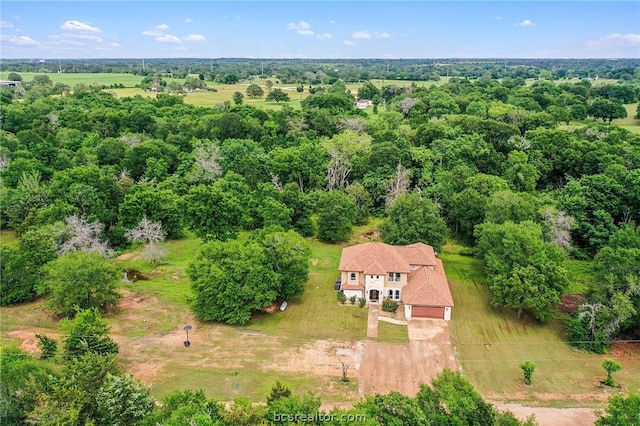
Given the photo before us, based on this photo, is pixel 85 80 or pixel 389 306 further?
pixel 85 80

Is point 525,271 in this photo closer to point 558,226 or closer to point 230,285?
point 558,226

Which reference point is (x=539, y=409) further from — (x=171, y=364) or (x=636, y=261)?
(x=171, y=364)

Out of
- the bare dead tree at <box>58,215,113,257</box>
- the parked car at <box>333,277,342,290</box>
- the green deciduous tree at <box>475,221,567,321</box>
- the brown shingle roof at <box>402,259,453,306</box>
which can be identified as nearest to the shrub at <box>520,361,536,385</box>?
the green deciduous tree at <box>475,221,567,321</box>

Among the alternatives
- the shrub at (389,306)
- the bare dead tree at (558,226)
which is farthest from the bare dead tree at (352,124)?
the shrub at (389,306)

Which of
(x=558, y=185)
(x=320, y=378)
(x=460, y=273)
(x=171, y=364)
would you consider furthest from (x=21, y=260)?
(x=558, y=185)

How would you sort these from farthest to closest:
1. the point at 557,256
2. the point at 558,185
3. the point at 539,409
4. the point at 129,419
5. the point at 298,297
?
the point at 558,185 < the point at 298,297 < the point at 557,256 < the point at 539,409 < the point at 129,419

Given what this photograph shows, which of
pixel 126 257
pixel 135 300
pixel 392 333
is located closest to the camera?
pixel 392 333

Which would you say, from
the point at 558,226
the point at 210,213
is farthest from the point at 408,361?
the point at 210,213
